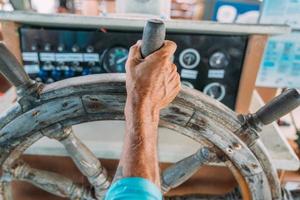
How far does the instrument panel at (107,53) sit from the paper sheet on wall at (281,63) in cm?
35

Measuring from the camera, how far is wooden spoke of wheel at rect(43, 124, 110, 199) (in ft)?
1.75

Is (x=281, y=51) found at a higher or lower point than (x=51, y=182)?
higher

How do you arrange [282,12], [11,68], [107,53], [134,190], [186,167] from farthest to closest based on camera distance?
[282,12] → [107,53] → [186,167] → [11,68] → [134,190]

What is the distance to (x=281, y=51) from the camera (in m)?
1.06

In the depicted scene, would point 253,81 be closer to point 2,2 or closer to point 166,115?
point 166,115

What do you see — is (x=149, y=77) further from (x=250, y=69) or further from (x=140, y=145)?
(x=250, y=69)

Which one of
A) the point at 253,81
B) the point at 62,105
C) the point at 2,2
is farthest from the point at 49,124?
the point at 2,2

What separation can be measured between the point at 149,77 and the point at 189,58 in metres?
0.37

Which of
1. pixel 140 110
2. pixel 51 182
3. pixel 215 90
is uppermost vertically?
pixel 140 110

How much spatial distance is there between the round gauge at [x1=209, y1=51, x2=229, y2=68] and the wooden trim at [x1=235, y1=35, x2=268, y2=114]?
0.16 feet

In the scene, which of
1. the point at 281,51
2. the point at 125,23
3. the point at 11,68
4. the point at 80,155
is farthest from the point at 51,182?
the point at 281,51

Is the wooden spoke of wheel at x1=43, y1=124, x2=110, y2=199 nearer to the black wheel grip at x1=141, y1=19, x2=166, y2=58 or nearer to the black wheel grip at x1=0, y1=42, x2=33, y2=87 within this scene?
the black wheel grip at x1=0, y1=42, x2=33, y2=87

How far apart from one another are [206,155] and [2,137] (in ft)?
1.18

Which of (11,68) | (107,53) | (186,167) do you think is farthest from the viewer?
(107,53)
